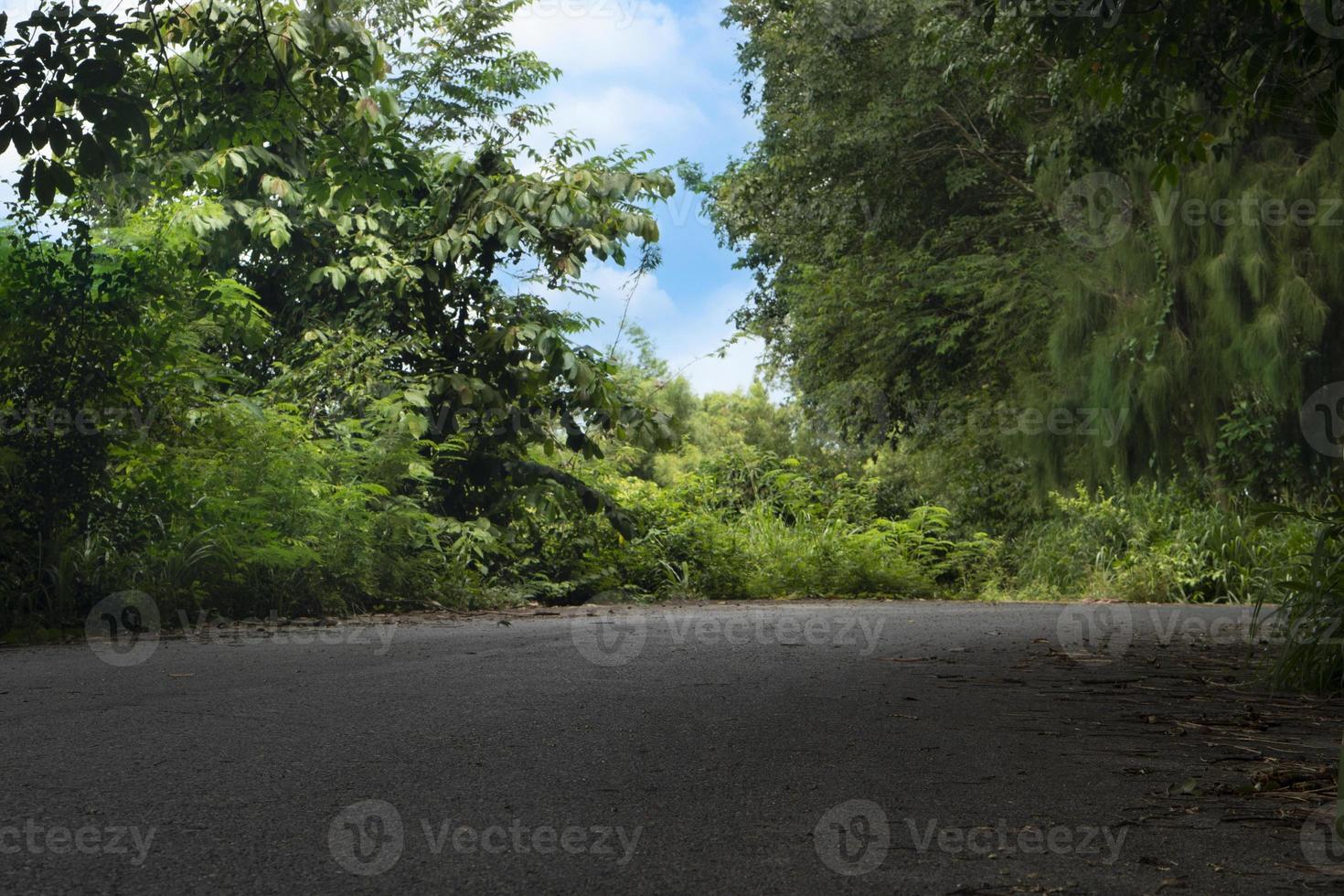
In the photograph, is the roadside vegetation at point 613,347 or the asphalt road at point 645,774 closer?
the asphalt road at point 645,774

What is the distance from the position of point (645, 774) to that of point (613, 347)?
1119cm

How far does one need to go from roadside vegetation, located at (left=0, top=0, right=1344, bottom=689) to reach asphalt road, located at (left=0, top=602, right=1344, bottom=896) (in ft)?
5.56

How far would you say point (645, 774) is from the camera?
10.4 ft

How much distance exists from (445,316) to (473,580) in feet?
11.1

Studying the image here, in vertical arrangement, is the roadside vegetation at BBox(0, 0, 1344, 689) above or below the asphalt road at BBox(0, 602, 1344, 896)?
above

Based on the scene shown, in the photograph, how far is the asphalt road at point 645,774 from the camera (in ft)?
7.71

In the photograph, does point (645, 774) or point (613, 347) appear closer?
point (645, 774)

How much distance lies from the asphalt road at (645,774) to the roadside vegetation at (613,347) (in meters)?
1.70

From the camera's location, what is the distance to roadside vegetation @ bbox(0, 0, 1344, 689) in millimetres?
7094

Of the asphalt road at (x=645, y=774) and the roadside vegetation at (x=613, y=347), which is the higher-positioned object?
the roadside vegetation at (x=613, y=347)

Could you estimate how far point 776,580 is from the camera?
12.6 meters

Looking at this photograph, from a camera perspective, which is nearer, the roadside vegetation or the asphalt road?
the asphalt road

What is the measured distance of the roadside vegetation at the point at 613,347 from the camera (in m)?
7.09

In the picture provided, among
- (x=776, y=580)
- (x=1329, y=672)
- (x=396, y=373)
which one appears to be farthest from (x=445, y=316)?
(x=1329, y=672)
